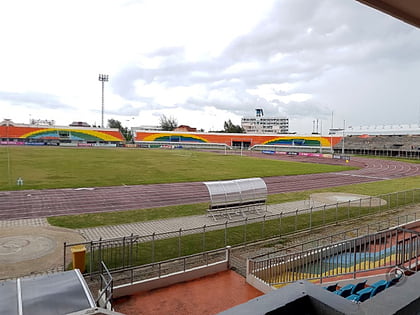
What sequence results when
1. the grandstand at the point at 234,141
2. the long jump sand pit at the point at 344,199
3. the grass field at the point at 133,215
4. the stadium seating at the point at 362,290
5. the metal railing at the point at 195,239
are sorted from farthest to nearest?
the grandstand at the point at 234,141
the long jump sand pit at the point at 344,199
the grass field at the point at 133,215
the metal railing at the point at 195,239
the stadium seating at the point at 362,290

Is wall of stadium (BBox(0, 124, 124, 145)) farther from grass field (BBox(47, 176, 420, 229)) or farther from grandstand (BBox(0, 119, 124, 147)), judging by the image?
grass field (BBox(47, 176, 420, 229))

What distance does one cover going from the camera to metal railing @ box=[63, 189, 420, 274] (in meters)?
12.4

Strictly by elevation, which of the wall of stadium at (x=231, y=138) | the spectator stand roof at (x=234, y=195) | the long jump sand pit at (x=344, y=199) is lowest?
the long jump sand pit at (x=344, y=199)

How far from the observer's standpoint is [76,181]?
32281mm

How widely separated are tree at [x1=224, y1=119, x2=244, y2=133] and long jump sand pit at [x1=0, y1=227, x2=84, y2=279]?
160 m

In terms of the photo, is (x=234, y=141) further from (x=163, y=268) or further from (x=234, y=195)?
(x=163, y=268)

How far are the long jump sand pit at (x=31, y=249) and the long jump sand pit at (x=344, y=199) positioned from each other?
18.6m

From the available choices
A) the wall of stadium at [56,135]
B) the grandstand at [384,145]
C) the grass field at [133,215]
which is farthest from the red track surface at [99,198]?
the wall of stadium at [56,135]

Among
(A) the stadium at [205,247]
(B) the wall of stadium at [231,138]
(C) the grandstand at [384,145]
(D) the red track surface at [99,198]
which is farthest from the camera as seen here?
(B) the wall of stadium at [231,138]

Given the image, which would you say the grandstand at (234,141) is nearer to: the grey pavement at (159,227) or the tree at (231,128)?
the tree at (231,128)

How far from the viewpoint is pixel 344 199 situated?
26.3 meters

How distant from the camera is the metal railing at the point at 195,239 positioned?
1238 cm

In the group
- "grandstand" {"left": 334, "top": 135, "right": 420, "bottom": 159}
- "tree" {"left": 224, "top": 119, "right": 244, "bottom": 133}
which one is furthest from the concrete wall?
"tree" {"left": 224, "top": 119, "right": 244, "bottom": 133}

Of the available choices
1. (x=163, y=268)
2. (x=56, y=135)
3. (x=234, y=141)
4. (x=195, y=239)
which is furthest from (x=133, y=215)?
(x=234, y=141)
